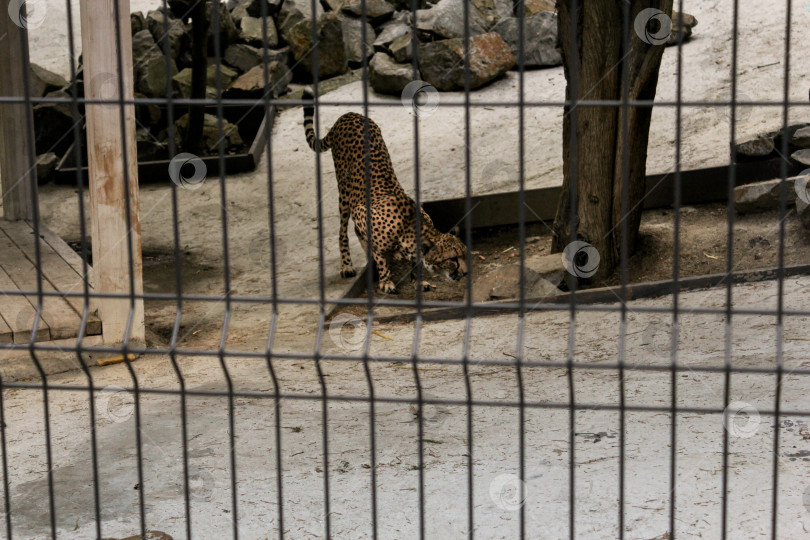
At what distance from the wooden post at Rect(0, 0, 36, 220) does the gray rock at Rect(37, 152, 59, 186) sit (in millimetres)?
2534

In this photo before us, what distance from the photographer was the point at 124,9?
639 cm

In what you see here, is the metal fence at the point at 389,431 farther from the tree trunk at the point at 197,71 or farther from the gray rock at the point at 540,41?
the gray rock at the point at 540,41

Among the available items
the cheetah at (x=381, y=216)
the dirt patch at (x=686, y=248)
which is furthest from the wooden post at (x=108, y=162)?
the dirt patch at (x=686, y=248)

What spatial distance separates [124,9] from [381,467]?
3.70 metres

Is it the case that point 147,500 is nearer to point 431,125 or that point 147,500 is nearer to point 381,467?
point 381,467

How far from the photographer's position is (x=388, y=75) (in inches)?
524

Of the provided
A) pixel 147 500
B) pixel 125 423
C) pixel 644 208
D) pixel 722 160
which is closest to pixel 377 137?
pixel 644 208

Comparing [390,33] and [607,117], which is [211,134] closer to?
[390,33]

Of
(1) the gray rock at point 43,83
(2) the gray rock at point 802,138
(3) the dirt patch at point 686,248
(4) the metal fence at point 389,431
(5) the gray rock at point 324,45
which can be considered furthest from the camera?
(5) the gray rock at point 324,45

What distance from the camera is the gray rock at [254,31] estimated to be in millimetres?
14766

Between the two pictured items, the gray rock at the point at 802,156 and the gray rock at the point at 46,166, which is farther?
the gray rock at the point at 46,166

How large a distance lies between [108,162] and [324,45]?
27.0ft

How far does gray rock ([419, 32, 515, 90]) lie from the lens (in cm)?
1300

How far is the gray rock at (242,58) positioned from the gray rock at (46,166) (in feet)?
10.5
